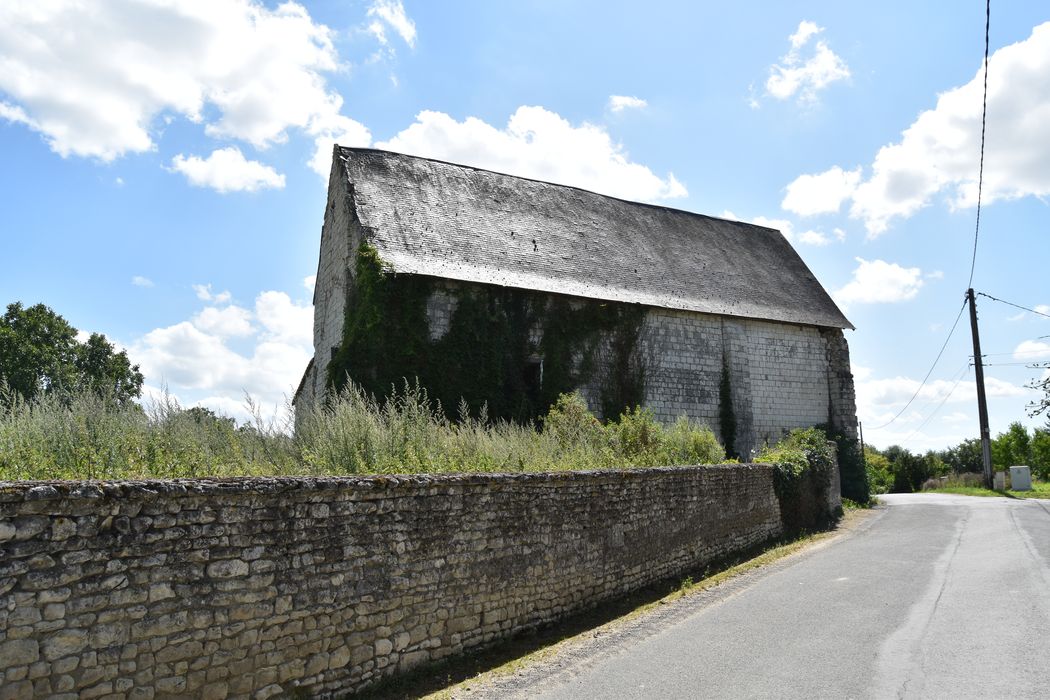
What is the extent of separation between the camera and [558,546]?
8.78m

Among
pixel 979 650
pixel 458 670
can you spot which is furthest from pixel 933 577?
pixel 458 670

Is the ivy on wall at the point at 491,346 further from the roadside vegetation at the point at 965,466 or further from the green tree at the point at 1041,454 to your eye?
the green tree at the point at 1041,454

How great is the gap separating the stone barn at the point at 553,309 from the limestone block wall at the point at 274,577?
7571 millimetres

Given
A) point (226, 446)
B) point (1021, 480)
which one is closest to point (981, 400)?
point (1021, 480)

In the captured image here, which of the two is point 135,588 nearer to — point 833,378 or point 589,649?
point 589,649

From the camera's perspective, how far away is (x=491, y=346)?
16828mm

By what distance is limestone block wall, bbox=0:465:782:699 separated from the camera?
4602mm

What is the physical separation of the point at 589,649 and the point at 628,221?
56.3ft

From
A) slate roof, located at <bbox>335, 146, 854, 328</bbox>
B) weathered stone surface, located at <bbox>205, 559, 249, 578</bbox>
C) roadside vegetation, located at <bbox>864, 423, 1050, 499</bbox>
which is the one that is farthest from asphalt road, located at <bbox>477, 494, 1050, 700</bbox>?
roadside vegetation, located at <bbox>864, 423, 1050, 499</bbox>

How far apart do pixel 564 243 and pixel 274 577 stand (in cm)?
1530

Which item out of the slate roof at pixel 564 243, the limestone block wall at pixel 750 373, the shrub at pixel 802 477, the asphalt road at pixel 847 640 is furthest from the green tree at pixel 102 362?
the asphalt road at pixel 847 640

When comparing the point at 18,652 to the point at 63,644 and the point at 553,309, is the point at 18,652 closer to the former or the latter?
the point at 63,644

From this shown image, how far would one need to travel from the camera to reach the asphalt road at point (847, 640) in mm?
5891

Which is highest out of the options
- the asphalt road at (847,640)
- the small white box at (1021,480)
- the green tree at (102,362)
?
the green tree at (102,362)
